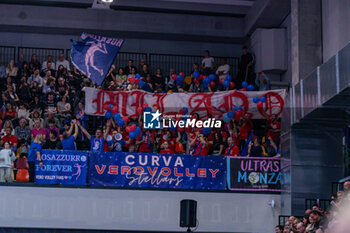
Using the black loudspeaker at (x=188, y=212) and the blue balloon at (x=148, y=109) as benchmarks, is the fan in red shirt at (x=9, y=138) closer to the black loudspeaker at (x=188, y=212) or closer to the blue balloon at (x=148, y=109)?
the blue balloon at (x=148, y=109)

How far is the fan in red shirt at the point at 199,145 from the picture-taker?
1611cm

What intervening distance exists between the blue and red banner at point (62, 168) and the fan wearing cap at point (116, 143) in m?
0.92

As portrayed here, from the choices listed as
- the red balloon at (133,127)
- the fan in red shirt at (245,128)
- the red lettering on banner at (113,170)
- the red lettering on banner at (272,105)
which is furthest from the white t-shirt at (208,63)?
the red lettering on banner at (113,170)

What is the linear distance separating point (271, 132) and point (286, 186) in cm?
178

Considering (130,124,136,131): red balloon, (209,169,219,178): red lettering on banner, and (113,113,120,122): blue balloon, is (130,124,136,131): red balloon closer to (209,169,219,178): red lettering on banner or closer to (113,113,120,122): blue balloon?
(113,113,120,122): blue balloon

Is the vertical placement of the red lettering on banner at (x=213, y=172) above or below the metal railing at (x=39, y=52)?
below

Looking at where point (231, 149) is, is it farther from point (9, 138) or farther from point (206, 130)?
point (9, 138)

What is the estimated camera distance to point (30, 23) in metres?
23.4

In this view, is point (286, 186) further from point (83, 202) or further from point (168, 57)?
point (168, 57)

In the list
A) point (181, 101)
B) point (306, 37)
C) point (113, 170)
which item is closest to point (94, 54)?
point (181, 101)

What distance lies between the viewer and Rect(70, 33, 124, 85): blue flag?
57.1ft

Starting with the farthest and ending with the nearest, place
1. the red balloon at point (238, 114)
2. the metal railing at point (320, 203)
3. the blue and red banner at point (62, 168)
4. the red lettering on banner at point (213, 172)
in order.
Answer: the red balloon at point (238, 114)
the red lettering on banner at point (213, 172)
the blue and red banner at point (62, 168)
the metal railing at point (320, 203)

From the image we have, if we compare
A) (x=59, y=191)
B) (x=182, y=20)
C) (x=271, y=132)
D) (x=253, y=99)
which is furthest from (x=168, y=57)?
(x=59, y=191)

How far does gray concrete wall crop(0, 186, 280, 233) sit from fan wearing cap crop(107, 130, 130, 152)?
1.19 m
